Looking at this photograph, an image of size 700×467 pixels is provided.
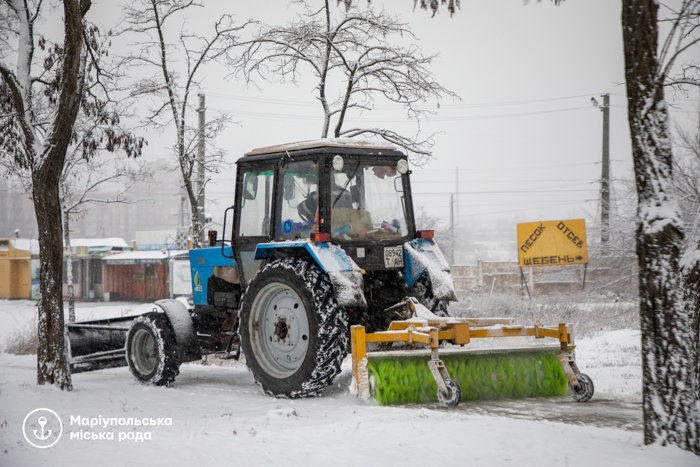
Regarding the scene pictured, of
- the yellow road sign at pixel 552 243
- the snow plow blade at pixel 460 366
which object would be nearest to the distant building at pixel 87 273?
the yellow road sign at pixel 552 243

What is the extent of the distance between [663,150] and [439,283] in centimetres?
332

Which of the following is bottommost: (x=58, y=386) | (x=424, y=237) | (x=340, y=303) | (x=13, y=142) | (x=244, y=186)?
(x=58, y=386)

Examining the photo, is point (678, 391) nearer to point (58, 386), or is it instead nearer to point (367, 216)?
point (367, 216)

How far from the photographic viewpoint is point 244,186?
27.5 ft

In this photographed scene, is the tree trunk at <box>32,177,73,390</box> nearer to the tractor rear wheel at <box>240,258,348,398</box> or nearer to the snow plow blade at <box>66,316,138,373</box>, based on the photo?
the snow plow blade at <box>66,316,138,373</box>

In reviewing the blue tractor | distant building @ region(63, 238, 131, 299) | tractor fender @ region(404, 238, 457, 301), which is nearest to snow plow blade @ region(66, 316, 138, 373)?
the blue tractor

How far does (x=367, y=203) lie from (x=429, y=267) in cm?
96

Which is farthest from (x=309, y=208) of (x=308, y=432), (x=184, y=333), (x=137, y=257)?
(x=137, y=257)

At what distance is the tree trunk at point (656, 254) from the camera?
455 cm

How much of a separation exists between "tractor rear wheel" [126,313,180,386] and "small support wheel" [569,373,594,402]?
4501 mm

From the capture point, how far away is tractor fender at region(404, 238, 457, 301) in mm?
7594

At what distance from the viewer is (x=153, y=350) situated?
9.00 meters

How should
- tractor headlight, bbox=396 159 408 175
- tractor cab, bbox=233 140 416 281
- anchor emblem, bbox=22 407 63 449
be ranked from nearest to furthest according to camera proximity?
anchor emblem, bbox=22 407 63 449, tractor cab, bbox=233 140 416 281, tractor headlight, bbox=396 159 408 175

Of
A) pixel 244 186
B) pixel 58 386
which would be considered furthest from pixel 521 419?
pixel 58 386
